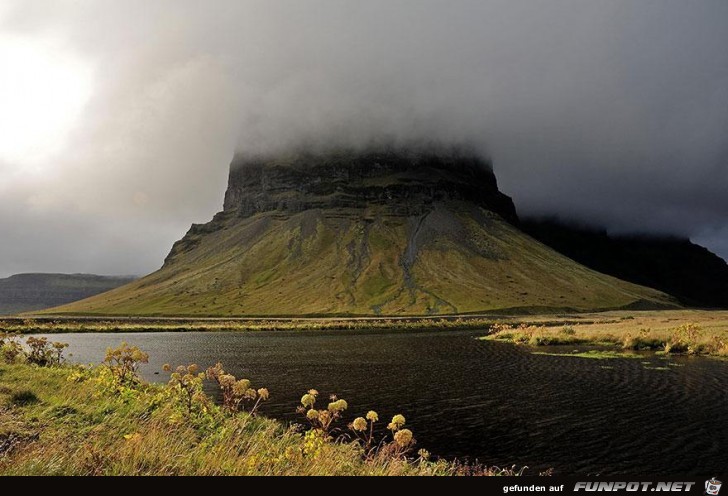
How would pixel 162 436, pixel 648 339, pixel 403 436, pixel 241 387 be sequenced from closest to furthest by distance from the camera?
pixel 403 436 < pixel 162 436 < pixel 241 387 < pixel 648 339

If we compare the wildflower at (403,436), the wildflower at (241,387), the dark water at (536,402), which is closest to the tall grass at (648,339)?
the dark water at (536,402)

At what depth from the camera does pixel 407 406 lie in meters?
29.2

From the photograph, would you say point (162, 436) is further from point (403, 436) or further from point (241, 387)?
point (403, 436)

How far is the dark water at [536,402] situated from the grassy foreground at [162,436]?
13.4 ft

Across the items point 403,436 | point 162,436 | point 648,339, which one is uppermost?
point 403,436

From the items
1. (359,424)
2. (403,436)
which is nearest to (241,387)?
Answer: (359,424)

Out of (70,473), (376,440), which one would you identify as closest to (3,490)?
(70,473)

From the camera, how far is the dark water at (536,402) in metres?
19.6

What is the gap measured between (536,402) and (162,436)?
24.0m

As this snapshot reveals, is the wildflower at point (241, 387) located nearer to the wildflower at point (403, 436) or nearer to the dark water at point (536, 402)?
the wildflower at point (403, 436)

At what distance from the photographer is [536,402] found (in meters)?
29.7

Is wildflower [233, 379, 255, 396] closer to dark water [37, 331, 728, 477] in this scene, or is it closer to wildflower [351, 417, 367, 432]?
wildflower [351, 417, 367, 432]

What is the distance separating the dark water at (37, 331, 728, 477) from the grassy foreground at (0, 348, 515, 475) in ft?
13.4

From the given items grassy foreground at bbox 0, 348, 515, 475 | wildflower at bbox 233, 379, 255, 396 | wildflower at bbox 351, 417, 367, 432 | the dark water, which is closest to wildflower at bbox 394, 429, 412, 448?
grassy foreground at bbox 0, 348, 515, 475
